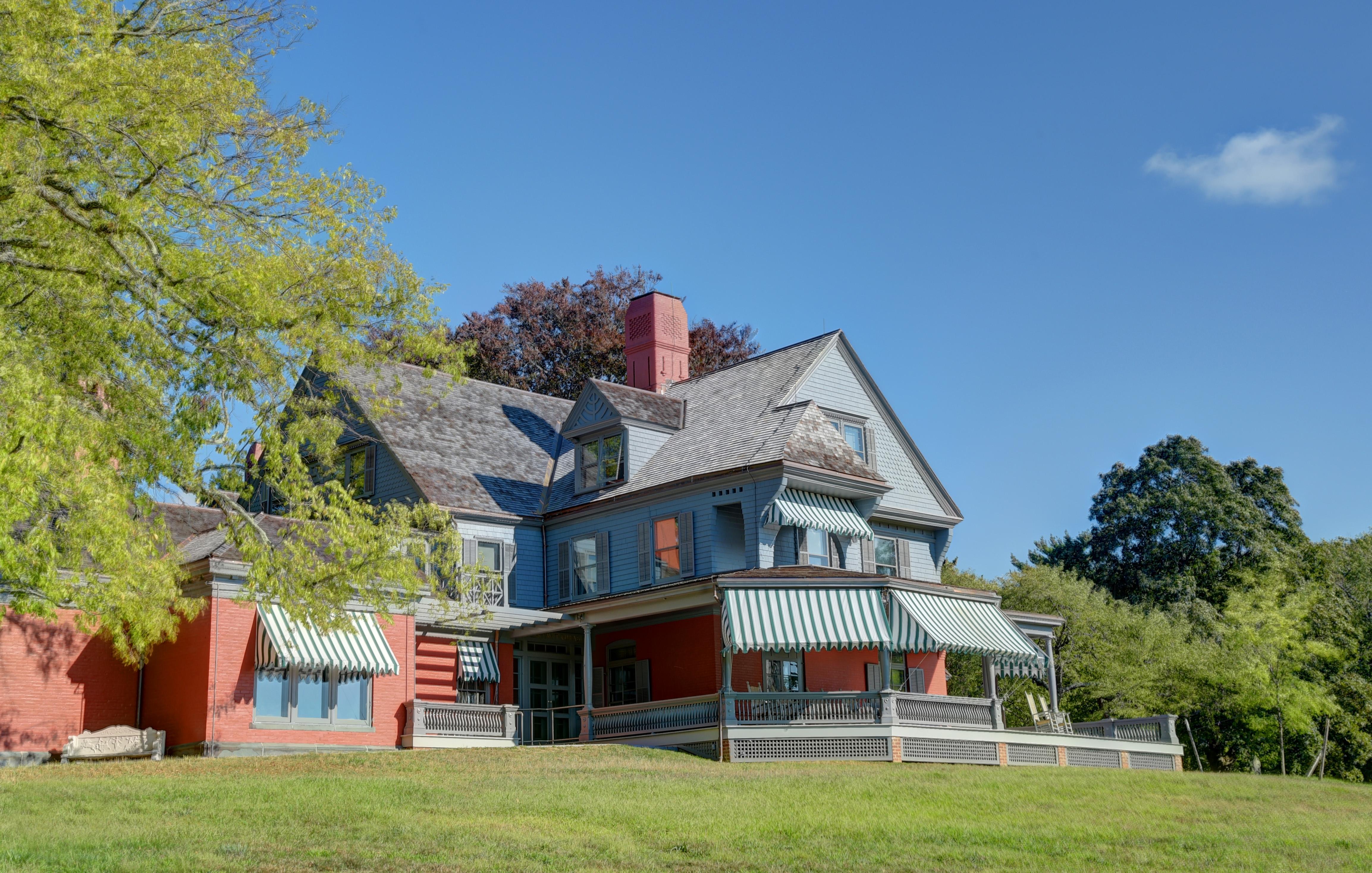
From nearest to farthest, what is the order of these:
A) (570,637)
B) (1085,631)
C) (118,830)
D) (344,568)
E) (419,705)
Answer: (118,830) → (344,568) → (419,705) → (570,637) → (1085,631)

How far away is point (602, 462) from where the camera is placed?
1443 inches

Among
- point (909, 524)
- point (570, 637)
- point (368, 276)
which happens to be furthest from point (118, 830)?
point (909, 524)

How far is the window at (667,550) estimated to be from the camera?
1330 inches

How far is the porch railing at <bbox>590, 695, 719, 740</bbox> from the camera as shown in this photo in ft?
96.3

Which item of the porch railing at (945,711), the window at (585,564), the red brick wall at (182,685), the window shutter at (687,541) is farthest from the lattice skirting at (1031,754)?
the red brick wall at (182,685)

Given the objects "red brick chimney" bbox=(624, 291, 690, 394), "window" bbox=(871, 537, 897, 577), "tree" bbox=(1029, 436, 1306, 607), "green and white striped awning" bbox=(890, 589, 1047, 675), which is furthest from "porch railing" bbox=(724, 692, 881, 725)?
"tree" bbox=(1029, 436, 1306, 607)

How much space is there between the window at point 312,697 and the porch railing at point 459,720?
3.42 ft

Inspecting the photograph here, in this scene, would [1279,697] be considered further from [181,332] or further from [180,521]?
[181,332]

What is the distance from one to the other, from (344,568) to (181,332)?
438cm

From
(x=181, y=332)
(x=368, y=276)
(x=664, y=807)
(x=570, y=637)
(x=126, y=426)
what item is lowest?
(x=664, y=807)

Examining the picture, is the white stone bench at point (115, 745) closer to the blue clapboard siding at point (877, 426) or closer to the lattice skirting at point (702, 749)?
the lattice skirting at point (702, 749)

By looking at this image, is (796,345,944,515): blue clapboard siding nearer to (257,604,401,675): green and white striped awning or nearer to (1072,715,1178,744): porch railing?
(1072,715,1178,744): porch railing

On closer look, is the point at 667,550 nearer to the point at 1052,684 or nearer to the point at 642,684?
the point at 642,684

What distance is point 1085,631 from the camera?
154ft
